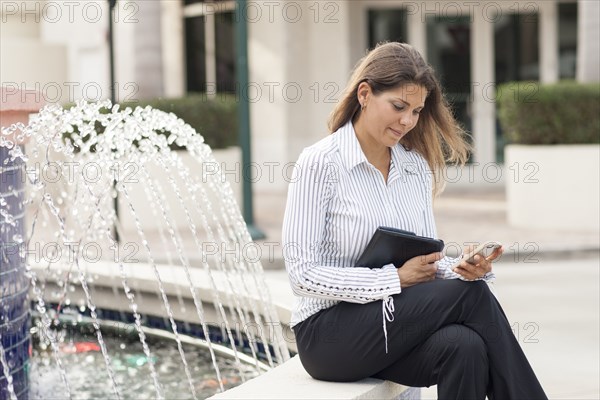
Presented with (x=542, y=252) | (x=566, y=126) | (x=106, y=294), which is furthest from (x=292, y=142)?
(x=106, y=294)

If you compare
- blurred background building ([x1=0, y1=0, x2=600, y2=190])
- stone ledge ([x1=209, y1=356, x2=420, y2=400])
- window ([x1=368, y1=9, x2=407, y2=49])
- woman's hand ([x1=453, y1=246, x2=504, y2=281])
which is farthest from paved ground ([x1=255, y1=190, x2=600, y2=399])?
window ([x1=368, y1=9, x2=407, y2=49])

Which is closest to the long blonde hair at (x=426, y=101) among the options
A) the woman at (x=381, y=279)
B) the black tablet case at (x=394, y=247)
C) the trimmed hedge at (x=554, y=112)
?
the woman at (x=381, y=279)

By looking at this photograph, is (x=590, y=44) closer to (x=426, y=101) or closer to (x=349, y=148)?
(x=426, y=101)

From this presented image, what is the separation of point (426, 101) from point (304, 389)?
104 cm

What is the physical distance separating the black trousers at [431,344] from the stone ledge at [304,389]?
1.6 inches

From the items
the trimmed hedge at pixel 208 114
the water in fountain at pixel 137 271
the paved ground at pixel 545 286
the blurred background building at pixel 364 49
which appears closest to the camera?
the water in fountain at pixel 137 271

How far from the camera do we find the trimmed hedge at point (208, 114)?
1138 cm

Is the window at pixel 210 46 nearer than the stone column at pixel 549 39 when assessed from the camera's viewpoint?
No

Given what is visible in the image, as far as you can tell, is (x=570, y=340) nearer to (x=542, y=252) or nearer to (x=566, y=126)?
(x=542, y=252)

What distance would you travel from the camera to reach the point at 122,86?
16.9 metres

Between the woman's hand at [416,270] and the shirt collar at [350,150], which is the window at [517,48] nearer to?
the shirt collar at [350,150]

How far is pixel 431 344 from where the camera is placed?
126 inches

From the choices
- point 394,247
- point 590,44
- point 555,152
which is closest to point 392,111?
point 394,247

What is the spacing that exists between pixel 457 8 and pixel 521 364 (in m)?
12.8
